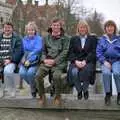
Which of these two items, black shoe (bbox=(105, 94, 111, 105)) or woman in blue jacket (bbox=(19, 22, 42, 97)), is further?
woman in blue jacket (bbox=(19, 22, 42, 97))

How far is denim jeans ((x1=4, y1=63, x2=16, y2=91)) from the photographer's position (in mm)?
9945

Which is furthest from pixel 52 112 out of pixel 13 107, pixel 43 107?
pixel 13 107

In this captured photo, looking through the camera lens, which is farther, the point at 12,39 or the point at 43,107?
the point at 12,39

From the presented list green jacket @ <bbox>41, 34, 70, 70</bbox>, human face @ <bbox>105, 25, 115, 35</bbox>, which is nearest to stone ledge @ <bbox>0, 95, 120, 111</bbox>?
green jacket @ <bbox>41, 34, 70, 70</bbox>

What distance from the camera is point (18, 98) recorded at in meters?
9.96

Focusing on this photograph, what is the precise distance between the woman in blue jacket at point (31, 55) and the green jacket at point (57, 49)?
0.17 m

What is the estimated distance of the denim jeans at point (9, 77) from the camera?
9.95 m

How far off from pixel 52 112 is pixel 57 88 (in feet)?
1.66

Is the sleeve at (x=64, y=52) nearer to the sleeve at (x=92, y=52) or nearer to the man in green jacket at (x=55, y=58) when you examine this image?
the man in green jacket at (x=55, y=58)

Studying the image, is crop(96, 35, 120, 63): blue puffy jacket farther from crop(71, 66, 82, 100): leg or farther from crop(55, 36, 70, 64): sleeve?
crop(55, 36, 70, 64): sleeve

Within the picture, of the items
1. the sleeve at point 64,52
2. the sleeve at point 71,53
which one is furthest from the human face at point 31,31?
the sleeve at point 71,53

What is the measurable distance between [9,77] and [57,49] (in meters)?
1.14

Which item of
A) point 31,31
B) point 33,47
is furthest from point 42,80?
point 31,31

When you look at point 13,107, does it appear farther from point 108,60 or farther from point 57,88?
point 108,60
